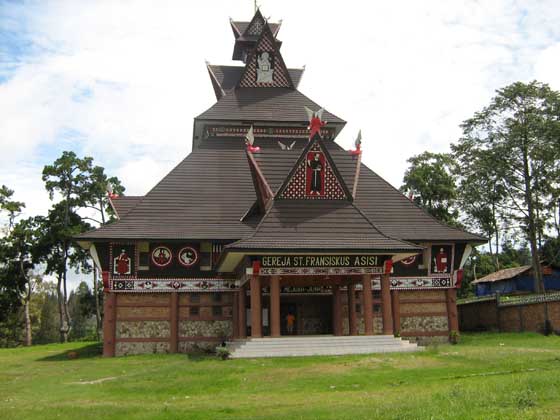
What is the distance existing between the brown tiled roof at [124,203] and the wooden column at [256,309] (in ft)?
34.9

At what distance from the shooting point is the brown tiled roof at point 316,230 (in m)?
21.4

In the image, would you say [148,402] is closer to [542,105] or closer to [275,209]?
[275,209]

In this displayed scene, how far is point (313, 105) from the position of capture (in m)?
35.0

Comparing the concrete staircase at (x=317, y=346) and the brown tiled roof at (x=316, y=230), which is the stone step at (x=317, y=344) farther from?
the brown tiled roof at (x=316, y=230)

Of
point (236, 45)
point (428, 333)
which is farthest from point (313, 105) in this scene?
point (428, 333)

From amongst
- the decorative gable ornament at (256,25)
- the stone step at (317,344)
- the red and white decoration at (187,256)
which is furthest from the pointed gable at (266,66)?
the stone step at (317,344)

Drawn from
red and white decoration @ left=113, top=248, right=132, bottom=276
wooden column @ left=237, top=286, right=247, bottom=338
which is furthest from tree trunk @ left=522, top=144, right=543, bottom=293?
red and white decoration @ left=113, top=248, right=132, bottom=276

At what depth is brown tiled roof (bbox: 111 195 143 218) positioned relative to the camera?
29844 millimetres

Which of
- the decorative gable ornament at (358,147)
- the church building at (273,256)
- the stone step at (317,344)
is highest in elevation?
the decorative gable ornament at (358,147)

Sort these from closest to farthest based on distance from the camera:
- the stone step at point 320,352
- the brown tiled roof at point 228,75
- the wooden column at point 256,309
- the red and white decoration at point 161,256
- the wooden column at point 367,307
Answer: the stone step at point 320,352 → the wooden column at point 256,309 → the wooden column at point 367,307 → the red and white decoration at point 161,256 → the brown tiled roof at point 228,75

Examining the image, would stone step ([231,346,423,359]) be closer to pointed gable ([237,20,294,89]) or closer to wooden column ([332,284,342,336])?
wooden column ([332,284,342,336])

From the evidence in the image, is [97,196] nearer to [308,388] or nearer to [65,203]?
[65,203]

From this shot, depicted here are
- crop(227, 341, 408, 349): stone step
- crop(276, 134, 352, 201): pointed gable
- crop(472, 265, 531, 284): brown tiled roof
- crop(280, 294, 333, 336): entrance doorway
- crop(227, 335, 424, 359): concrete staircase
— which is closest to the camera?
crop(227, 335, 424, 359): concrete staircase

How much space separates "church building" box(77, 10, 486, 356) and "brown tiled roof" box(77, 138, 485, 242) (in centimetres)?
7
